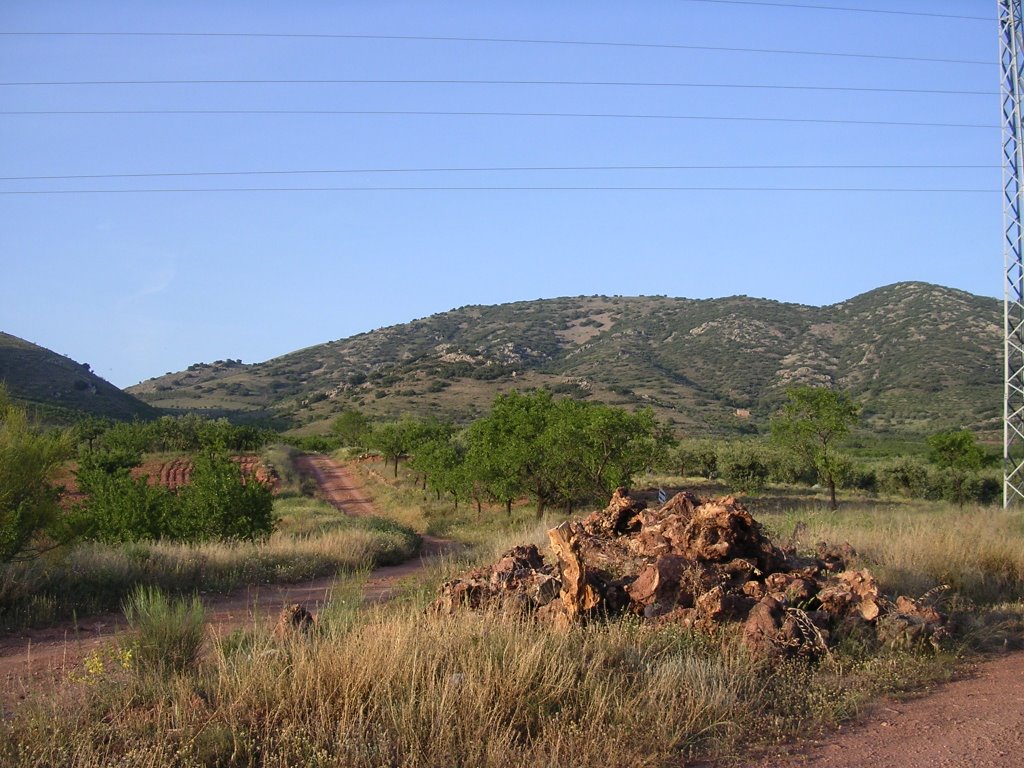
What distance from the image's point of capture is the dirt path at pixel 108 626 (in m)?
6.50

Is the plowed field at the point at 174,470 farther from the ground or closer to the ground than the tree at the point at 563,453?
closer to the ground

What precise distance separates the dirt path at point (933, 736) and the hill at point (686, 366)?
63.7 metres

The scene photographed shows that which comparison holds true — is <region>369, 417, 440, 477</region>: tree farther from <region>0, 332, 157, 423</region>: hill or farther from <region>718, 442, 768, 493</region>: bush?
<region>0, 332, 157, 423</region>: hill

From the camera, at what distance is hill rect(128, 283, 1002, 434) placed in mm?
80562

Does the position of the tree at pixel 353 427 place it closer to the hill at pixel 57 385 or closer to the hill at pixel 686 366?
the hill at pixel 686 366

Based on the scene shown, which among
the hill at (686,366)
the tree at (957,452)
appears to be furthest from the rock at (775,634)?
the hill at (686,366)

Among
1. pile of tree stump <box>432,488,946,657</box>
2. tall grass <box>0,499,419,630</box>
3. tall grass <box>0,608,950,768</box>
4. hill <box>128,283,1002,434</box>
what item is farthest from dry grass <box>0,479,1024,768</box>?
hill <box>128,283,1002,434</box>

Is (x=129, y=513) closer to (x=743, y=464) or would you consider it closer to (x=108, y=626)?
(x=108, y=626)

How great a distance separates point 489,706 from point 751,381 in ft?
307

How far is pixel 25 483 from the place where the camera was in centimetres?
1177

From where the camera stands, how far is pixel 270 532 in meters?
20.4

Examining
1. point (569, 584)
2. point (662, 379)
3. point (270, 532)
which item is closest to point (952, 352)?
point (662, 379)

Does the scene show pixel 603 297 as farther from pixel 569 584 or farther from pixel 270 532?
pixel 569 584

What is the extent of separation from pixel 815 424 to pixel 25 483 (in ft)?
A: 91.2
